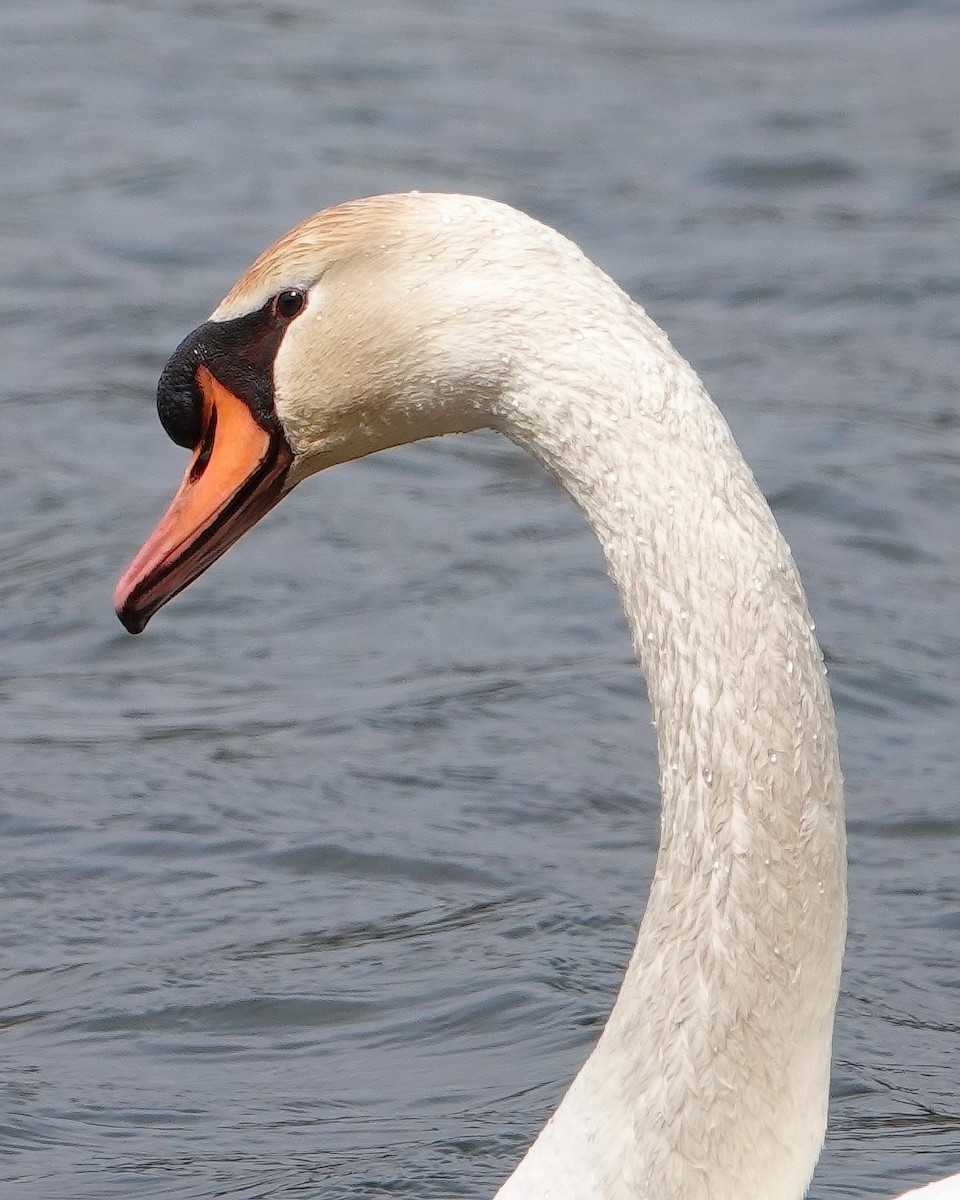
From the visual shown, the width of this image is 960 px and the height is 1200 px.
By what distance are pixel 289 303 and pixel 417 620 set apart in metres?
3.62

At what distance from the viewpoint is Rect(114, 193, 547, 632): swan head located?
3029 millimetres

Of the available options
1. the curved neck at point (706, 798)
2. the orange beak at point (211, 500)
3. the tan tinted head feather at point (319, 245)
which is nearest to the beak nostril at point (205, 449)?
the orange beak at point (211, 500)

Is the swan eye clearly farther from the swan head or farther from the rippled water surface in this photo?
the rippled water surface

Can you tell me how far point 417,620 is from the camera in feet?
22.7

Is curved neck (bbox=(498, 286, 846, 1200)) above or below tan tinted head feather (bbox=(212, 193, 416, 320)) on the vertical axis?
below

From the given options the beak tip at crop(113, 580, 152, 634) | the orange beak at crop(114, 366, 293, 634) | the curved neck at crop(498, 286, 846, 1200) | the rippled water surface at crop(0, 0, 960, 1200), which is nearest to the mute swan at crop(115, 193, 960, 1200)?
the curved neck at crop(498, 286, 846, 1200)

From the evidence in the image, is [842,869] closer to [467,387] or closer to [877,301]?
[467,387]

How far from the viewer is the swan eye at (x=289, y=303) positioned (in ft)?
10.8

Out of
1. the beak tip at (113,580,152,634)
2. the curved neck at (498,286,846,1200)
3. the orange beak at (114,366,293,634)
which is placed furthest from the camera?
the beak tip at (113,580,152,634)

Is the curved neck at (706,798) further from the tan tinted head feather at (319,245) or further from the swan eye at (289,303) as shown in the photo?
the swan eye at (289,303)

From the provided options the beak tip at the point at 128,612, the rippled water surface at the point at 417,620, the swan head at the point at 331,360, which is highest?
the swan head at the point at 331,360

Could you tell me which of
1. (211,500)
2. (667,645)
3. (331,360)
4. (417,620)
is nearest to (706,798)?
(667,645)

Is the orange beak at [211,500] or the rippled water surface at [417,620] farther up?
the orange beak at [211,500]

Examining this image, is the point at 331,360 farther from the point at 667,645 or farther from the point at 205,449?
the point at 667,645
